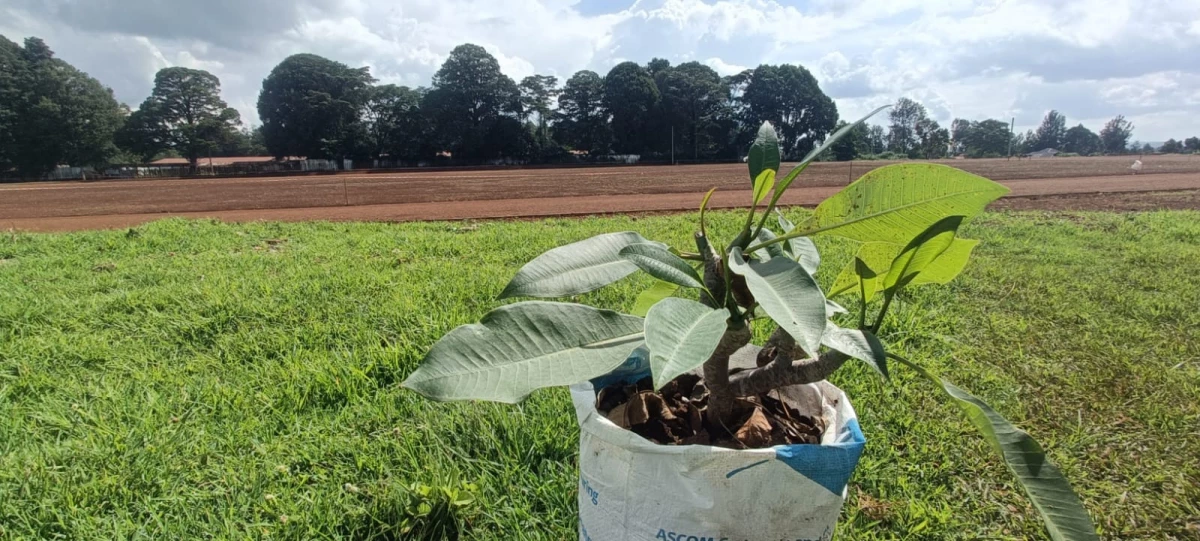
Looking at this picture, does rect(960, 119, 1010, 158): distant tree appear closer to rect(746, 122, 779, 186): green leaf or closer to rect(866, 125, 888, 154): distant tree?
rect(866, 125, 888, 154): distant tree

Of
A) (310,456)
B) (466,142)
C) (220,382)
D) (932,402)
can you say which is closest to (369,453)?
(310,456)

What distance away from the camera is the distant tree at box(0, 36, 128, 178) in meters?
34.9

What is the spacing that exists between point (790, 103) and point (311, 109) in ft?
111

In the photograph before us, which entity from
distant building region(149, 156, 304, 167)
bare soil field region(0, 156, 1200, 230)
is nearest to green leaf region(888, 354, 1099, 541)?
bare soil field region(0, 156, 1200, 230)

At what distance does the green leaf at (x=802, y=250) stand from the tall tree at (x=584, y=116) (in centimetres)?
4463

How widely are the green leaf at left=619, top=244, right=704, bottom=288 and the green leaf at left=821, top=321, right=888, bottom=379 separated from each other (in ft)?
0.54

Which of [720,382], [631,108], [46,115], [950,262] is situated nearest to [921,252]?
[950,262]

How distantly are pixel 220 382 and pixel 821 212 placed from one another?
6.93 ft

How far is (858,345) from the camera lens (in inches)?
27.7

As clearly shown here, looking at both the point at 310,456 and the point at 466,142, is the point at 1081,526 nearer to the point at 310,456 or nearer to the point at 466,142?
the point at 310,456

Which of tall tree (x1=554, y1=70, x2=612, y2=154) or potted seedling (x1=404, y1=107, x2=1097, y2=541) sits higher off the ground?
tall tree (x1=554, y1=70, x2=612, y2=154)

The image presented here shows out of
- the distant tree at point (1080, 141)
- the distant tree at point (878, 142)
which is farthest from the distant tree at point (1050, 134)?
the distant tree at point (878, 142)

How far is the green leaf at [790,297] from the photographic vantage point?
1.90 ft

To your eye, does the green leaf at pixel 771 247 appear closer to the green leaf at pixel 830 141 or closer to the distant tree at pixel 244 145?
the green leaf at pixel 830 141
